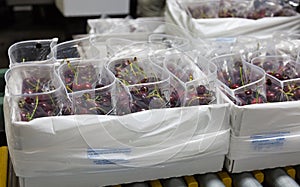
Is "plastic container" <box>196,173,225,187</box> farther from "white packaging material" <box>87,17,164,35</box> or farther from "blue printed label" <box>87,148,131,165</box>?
"white packaging material" <box>87,17,164,35</box>

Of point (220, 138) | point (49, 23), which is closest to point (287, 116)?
point (220, 138)

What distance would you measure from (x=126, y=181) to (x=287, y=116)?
442 mm

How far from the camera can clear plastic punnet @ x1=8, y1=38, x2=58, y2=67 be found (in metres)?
1.28

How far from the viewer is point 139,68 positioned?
1.25 meters

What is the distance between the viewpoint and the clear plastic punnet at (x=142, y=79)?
43.3 inches

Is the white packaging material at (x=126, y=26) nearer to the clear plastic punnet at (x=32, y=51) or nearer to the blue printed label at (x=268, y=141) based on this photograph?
the clear plastic punnet at (x=32, y=51)

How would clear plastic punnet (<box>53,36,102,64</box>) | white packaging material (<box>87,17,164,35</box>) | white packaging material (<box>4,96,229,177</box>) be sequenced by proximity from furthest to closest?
white packaging material (<box>87,17,164,35</box>)
clear plastic punnet (<box>53,36,102,64</box>)
white packaging material (<box>4,96,229,177</box>)

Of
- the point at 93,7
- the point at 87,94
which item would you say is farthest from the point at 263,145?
the point at 93,7

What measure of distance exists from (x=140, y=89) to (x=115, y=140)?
165mm

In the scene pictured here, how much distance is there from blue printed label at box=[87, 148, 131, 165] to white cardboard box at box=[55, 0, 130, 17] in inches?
69.5

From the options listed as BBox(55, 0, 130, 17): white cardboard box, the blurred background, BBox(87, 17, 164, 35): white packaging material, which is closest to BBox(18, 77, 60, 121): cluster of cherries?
BBox(87, 17, 164, 35): white packaging material

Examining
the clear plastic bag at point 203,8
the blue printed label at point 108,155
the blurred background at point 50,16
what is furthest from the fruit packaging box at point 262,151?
the blurred background at point 50,16

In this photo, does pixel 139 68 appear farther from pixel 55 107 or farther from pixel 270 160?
pixel 270 160

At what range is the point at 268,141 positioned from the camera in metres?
1.13
